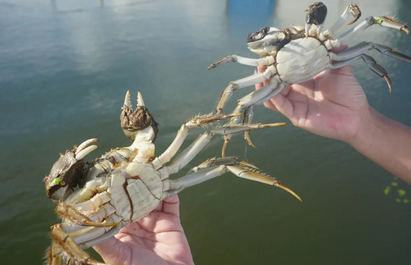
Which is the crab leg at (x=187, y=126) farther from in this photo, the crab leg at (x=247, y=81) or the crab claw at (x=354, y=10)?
the crab claw at (x=354, y=10)

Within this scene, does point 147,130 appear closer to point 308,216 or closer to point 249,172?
point 249,172

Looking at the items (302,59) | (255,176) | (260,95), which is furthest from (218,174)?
(302,59)

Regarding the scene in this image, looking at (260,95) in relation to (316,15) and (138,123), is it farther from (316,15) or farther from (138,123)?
(138,123)

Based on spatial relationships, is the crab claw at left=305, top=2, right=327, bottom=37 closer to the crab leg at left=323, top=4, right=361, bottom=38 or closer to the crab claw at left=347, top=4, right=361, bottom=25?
the crab leg at left=323, top=4, right=361, bottom=38

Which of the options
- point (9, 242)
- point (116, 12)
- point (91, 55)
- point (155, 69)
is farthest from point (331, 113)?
point (116, 12)

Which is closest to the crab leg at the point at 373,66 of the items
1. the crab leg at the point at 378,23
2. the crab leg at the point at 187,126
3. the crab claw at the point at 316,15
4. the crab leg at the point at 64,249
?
the crab leg at the point at 378,23

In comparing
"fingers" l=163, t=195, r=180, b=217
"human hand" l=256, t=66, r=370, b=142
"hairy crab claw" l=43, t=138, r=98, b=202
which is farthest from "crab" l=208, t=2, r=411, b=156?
"hairy crab claw" l=43, t=138, r=98, b=202
